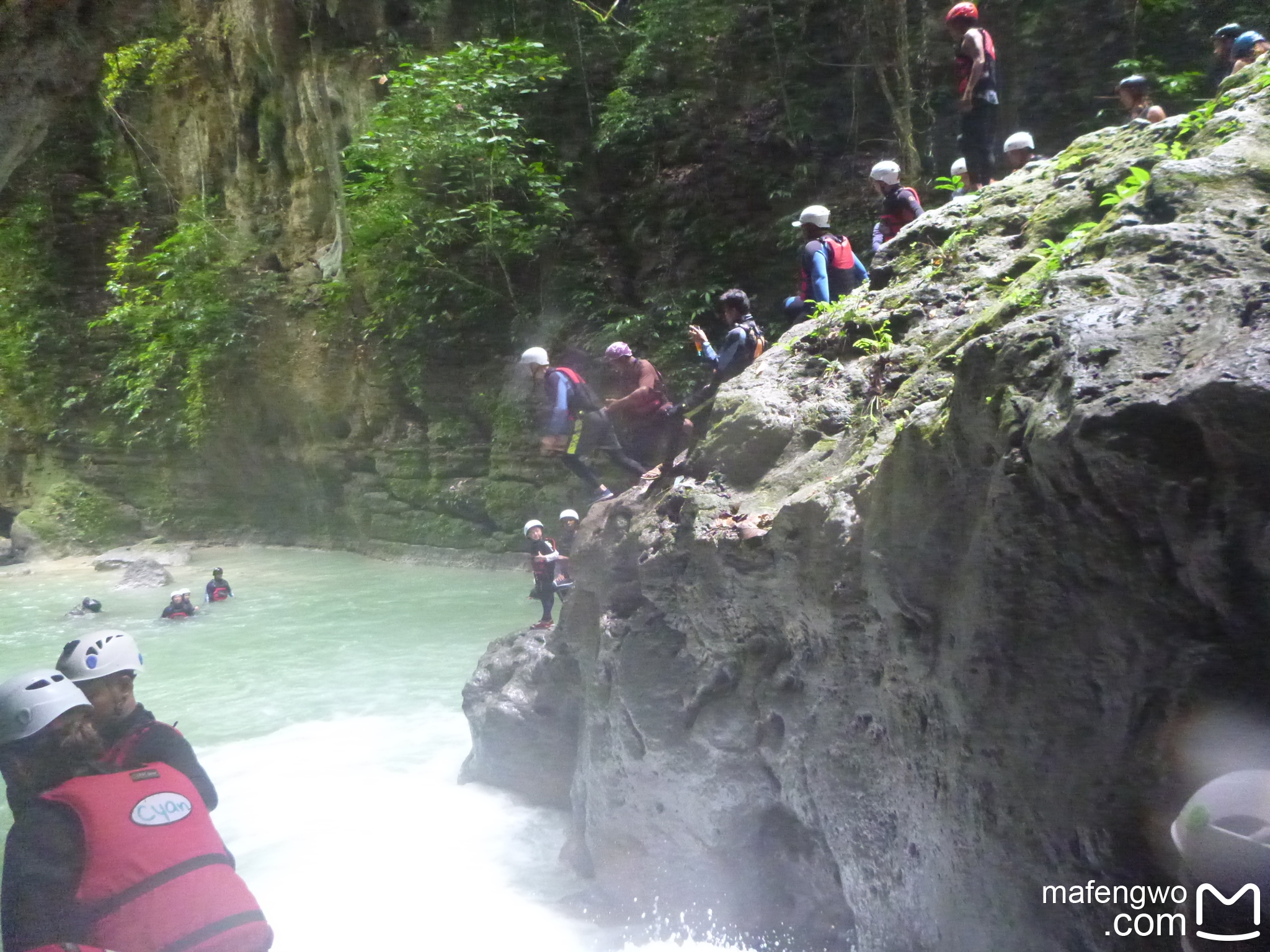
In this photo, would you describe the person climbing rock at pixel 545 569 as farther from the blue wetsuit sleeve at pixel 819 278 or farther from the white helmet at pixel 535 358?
the blue wetsuit sleeve at pixel 819 278

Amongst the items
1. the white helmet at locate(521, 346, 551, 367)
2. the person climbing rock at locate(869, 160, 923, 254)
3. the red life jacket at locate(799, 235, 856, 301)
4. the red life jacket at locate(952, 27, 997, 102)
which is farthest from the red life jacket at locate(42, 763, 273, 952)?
the red life jacket at locate(952, 27, 997, 102)

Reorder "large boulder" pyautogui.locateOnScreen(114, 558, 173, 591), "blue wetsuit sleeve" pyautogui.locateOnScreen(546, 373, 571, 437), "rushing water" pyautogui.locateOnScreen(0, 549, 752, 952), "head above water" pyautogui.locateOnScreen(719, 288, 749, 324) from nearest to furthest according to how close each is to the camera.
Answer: "rushing water" pyautogui.locateOnScreen(0, 549, 752, 952) < "head above water" pyautogui.locateOnScreen(719, 288, 749, 324) < "blue wetsuit sleeve" pyautogui.locateOnScreen(546, 373, 571, 437) < "large boulder" pyautogui.locateOnScreen(114, 558, 173, 591)

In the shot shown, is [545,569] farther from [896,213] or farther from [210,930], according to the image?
[210,930]

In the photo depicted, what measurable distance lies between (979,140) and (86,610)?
12124 millimetres

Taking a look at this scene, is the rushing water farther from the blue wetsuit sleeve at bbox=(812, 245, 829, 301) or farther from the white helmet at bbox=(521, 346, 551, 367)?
the blue wetsuit sleeve at bbox=(812, 245, 829, 301)

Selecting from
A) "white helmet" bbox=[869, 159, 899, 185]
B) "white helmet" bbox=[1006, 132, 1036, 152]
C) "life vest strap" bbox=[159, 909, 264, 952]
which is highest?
"white helmet" bbox=[1006, 132, 1036, 152]

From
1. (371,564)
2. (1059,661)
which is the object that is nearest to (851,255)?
(1059,661)

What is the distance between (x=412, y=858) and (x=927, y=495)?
4612 mm

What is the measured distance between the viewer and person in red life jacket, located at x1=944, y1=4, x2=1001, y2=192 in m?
6.18

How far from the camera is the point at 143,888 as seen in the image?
8.04 ft

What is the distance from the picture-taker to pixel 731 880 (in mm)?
4695

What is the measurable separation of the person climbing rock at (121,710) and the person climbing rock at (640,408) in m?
4.60

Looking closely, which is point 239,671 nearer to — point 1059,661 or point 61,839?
point 61,839

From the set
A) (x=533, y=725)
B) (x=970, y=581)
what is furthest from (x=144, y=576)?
(x=970, y=581)
